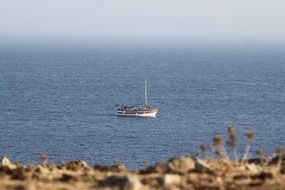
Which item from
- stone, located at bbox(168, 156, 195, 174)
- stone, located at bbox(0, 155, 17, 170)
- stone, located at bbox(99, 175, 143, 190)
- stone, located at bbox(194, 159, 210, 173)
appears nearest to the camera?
stone, located at bbox(99, 175, 143, 190)

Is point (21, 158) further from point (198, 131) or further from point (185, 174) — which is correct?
point (185, 174)

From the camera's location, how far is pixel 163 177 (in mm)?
21562

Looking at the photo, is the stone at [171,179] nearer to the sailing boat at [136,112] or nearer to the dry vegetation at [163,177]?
the dry vegetation at [163,177]

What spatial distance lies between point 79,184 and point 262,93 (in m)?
153

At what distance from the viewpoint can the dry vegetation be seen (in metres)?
20.9

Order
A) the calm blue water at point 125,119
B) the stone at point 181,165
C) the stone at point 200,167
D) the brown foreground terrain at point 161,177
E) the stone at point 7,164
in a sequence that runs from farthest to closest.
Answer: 1. the calm blue water at point 125,119
2. the stone at point 7,164
3. the stone at point 200,167
4. the stone at point 181,165
5. the brown foreground terrain at point 161,177

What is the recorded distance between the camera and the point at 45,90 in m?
176

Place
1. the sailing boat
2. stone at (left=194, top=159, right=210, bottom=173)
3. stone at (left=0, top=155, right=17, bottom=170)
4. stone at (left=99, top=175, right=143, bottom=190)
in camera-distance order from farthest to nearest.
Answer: the sailing boat, stone at (left=0, top=155, right=17, bottom=170), stone at (left=194, top=159, right=210, bottom=173), stone at (left=99, top=175, right=143, bottom=190)

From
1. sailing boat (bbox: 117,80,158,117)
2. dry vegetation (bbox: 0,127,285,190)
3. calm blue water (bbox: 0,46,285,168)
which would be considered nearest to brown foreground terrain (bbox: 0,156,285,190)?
dry vegetation (bbox: 0,127,285,190)

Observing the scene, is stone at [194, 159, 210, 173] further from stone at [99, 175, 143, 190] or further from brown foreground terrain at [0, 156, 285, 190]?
stone at [99, 175, 143, 190]

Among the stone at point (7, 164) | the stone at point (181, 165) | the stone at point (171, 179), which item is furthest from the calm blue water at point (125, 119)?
the stone at point (171, 179)

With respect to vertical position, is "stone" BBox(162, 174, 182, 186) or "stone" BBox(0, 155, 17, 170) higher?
"stone" BBox(162, 174, 182, 186)

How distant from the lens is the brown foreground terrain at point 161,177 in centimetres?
2091

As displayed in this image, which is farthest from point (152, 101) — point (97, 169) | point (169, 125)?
point (97, 169)
